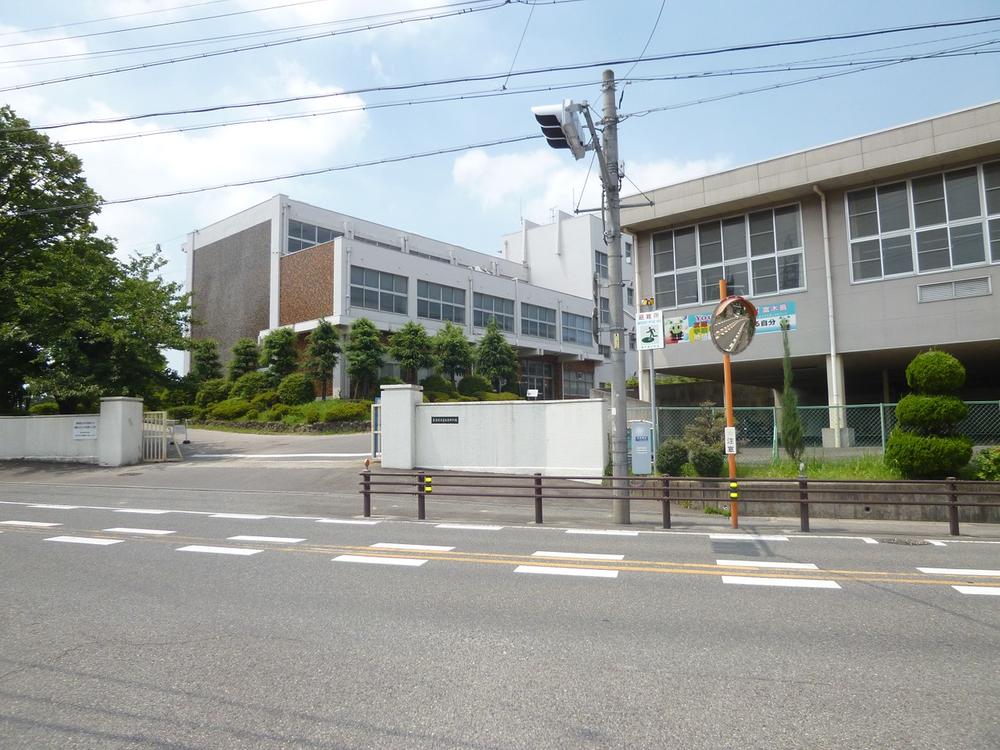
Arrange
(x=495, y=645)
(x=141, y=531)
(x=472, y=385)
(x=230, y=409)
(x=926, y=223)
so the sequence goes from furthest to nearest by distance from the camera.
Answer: (x=472, y=385) → (x=230, y=409) → (x=926, y=223) → (x=141, y=531) → (x=495, y=645)

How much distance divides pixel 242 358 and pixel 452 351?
45.2 ft

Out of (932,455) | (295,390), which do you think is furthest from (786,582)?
(295,390)

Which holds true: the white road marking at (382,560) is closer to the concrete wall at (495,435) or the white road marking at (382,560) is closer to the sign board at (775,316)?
the concrete wall at (495,435)

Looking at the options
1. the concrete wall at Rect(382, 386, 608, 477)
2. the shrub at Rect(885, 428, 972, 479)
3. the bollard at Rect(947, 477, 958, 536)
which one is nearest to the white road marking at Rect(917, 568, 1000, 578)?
the bollard at Rect(947, 477, 958, 536)

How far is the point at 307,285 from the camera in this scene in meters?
42.6

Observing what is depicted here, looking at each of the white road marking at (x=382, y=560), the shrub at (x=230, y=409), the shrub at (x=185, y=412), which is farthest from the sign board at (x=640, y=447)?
the shrub at (x=185, y=412)

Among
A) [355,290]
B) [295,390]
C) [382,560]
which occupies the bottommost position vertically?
[382,560]

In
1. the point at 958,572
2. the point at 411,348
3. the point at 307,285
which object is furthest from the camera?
the point at 307,285

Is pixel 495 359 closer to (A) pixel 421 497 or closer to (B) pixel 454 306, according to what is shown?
(B) pixel 454 306

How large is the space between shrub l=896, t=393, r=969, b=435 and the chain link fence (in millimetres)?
1567

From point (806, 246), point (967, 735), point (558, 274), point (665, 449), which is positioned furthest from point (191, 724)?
point (558, 274)

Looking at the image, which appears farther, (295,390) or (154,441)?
(295,390)

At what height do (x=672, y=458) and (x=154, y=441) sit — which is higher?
(x=154, y=441)

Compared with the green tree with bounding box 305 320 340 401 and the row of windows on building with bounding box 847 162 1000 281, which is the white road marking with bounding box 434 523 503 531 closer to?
the row of windows on building with bounding box 847 162 1000 281
